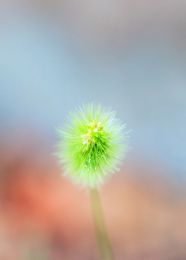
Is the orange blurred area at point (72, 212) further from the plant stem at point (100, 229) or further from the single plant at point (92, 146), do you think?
the single plant at point (92, 146)

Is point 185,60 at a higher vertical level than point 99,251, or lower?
higher

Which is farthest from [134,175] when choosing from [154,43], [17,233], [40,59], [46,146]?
[40,59]

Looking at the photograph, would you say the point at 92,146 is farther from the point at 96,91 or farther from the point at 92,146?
the point at 96,91

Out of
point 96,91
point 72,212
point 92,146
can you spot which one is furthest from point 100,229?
point 96,91

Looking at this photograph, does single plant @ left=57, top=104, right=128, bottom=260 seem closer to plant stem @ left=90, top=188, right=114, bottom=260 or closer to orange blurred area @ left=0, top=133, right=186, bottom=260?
plant stem @ left=90, top=188, right=114, bottom=260

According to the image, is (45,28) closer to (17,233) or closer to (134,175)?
(134,175)

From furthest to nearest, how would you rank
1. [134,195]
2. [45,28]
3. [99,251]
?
[45,28]
[134,195]
[99,251]
